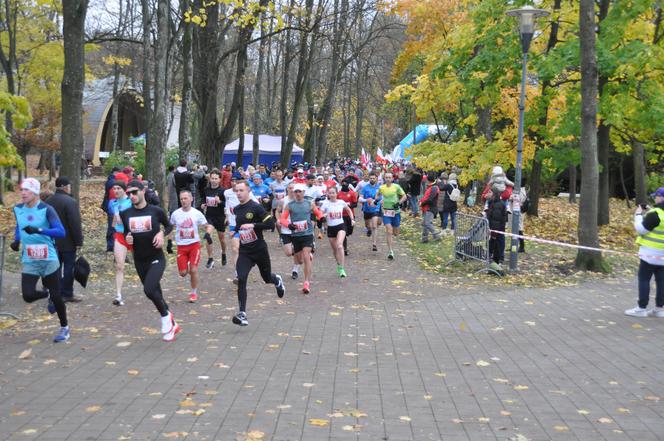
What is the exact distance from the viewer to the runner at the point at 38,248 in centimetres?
843

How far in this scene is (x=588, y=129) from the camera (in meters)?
14.3

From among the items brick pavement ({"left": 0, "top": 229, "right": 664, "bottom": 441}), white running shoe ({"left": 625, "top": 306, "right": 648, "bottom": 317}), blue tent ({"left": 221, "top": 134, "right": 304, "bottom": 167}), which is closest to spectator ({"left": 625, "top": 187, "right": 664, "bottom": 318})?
white running shoe ({"left": 625, "top": 306, "right": 648, "bottom": 317})

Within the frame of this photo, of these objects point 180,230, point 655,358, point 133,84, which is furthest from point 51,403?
point 133,84

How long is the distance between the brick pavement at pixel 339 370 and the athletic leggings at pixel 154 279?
450 millimetres

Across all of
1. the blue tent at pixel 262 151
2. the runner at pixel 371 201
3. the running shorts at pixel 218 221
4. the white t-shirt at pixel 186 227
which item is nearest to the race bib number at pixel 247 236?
the white t-shirt at pixel 186 227

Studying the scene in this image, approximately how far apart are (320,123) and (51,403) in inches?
1371

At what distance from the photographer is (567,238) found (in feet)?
64.1

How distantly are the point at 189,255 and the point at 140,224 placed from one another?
2291 mm

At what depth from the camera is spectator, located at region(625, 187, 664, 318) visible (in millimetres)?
10102

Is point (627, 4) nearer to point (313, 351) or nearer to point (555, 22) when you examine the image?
point (555, 22)

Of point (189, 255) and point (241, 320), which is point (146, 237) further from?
point (189, 255)

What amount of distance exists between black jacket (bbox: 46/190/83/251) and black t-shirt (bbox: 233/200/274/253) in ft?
7.18

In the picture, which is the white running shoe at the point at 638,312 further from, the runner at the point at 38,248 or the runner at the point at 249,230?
the runner at the point at 38,248

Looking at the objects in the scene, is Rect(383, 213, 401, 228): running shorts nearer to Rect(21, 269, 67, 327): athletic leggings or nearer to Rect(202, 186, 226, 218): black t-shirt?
Rect(202, 186, 226, 218): black t-shirt
